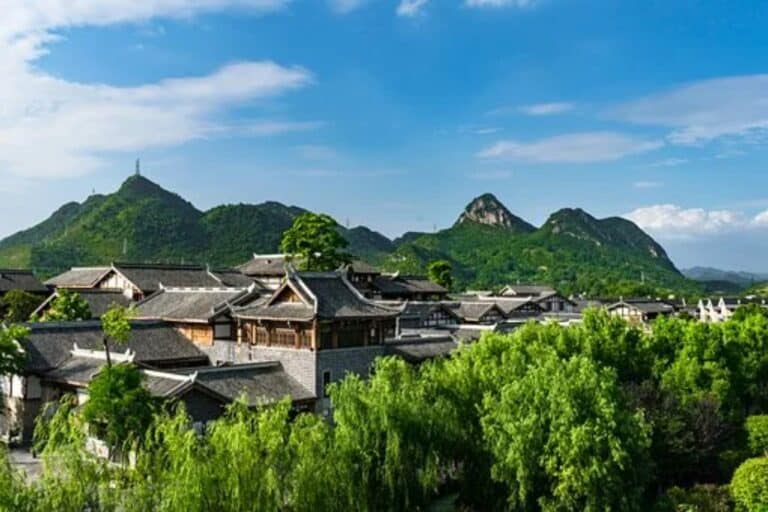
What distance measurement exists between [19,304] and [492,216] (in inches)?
5126

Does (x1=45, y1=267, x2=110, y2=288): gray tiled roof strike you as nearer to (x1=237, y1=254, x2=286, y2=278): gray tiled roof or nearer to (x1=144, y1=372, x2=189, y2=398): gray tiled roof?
(x1=237, y1=254, x2=286, y2=278): gray tiled roof

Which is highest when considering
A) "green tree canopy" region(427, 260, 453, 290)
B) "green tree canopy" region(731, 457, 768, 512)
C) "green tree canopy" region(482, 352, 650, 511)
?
"green tree canopy" region(427, 260, 453, 290)

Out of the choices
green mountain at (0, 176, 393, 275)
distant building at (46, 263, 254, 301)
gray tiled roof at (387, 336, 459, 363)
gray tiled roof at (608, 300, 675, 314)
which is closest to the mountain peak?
green mountain at (0, 176, 393, 275)

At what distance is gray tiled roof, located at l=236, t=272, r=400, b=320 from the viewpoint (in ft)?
81.4

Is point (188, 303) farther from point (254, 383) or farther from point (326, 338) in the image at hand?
point (326, 338)

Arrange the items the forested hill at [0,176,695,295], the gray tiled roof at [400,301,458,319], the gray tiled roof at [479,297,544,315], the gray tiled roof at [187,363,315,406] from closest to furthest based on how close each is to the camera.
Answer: the gray tiled roof at [187,363,315,406] < the gray tiled roof at [400,301,458,319] < the gray tiled roof at [479,297,544,315] < the forested hill at [0,176,695,295]

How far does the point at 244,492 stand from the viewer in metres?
13.1

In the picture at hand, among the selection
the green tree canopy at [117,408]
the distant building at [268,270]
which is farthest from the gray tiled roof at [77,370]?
the distant building at [268,270]

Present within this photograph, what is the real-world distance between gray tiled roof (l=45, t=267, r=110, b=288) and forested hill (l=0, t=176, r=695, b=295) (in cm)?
2726

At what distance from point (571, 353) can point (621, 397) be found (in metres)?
4.85

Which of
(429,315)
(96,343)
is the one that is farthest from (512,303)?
(96,343)

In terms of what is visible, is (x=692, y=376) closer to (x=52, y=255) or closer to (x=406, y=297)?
(x=406, y=297)

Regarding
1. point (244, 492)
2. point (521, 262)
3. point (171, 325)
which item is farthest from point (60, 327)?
point (521, 262)

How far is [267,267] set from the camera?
4925 centimetres
